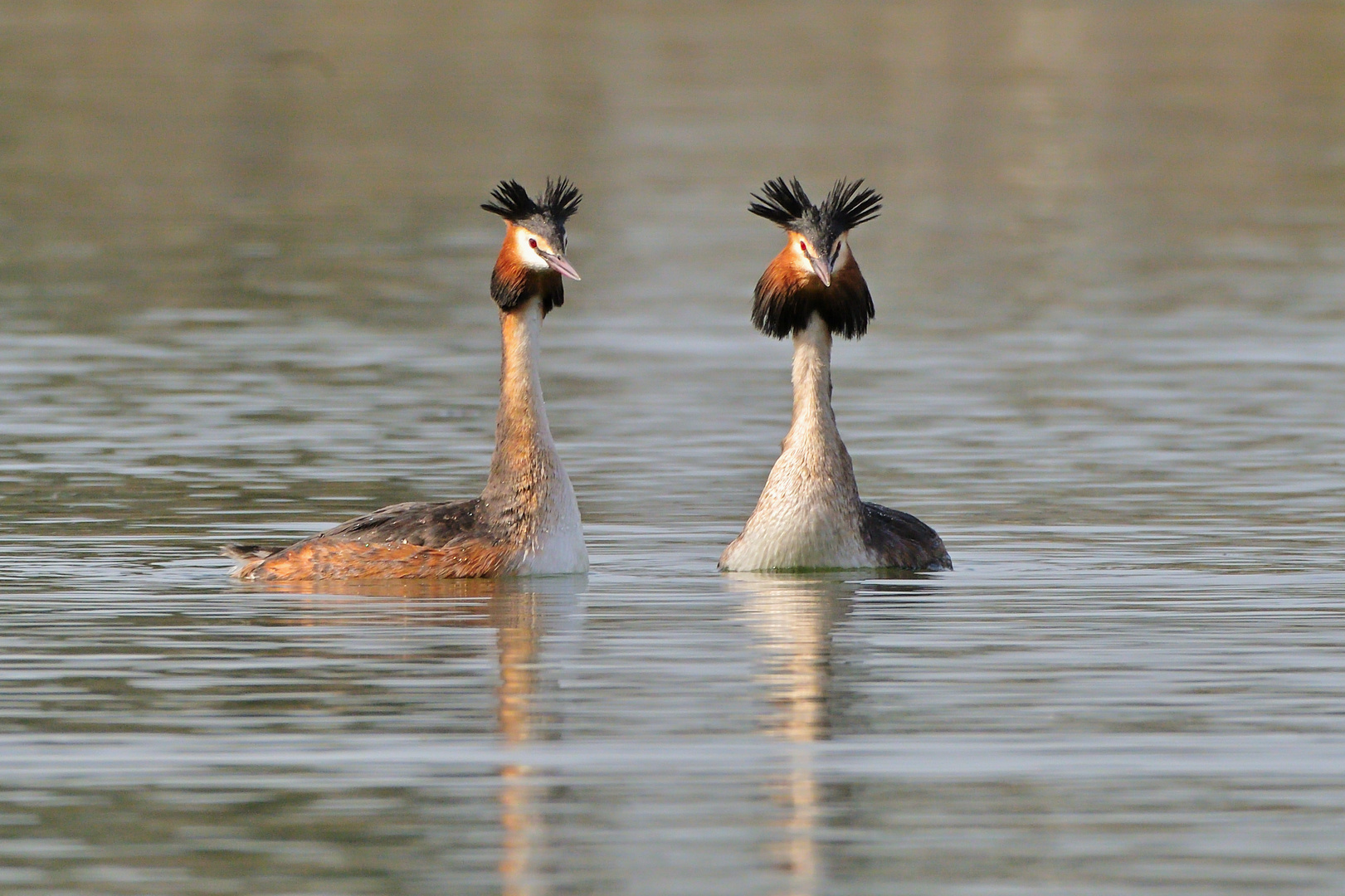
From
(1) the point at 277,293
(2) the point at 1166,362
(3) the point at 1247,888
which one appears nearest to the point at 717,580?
(3) the point at 1247,888

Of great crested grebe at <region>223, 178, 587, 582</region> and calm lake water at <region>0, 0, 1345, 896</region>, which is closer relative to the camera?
calm lake water at <region>0, 0, 1345, 896</region>

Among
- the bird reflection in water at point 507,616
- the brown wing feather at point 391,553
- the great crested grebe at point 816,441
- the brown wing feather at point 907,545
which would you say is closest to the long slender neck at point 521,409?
the brown wing feather at point 391,553

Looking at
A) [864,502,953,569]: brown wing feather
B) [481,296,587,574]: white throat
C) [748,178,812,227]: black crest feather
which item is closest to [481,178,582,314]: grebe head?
[481,296,587,574]: white throat

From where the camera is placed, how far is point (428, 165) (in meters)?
63.1

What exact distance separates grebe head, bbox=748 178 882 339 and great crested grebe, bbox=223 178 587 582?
130 centimetres

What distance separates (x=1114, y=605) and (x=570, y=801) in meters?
5.89

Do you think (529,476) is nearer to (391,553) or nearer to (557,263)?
(391,553)

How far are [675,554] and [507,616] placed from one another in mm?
2826

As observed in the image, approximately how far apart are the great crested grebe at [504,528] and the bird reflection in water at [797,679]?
3.72 ft

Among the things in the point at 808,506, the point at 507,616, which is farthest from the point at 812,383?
the point at 507,616

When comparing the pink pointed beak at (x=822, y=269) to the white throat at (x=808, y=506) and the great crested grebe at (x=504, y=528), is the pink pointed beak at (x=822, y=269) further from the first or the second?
the great crested grebe at (x=504, y=528)

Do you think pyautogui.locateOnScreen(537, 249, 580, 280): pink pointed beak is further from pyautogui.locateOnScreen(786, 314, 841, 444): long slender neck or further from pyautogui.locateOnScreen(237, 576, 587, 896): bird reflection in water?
pyautogui.locateOnScreen(237, 576, 587, 896): bird reflection in water

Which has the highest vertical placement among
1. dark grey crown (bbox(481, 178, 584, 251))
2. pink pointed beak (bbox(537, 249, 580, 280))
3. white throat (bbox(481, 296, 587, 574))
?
dark grey crown (bbox(481, 178, 584, 251))

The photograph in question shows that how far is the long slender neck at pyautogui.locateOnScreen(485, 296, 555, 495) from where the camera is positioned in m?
18.3
